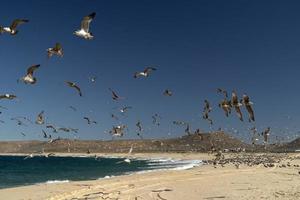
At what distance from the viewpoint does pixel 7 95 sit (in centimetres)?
2080

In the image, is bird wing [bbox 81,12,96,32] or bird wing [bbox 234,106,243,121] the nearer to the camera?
bird wing [bbox 234,106,243,121]

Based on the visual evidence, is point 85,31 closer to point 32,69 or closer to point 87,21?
point 87,21

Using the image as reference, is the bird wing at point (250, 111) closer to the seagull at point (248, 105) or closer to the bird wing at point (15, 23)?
the seagull at point (248, 105)


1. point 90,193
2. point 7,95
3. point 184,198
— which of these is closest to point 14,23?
point 7,95

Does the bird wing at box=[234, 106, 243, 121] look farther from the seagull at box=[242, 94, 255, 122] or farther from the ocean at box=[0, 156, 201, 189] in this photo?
the ocean at box=[0, 156, 201, 189]

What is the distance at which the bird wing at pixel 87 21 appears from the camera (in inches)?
706

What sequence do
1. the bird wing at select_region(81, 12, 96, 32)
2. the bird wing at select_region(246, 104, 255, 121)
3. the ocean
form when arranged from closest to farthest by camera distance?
the bird wing at select_region(246, 104, 255, 121), the bird wing at select_region(81, 12, 96, 32), the ocean

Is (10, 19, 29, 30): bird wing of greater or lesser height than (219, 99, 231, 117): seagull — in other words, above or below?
above

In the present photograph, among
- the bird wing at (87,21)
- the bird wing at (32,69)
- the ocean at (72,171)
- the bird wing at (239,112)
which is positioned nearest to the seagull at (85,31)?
the bird wing at (87,21)

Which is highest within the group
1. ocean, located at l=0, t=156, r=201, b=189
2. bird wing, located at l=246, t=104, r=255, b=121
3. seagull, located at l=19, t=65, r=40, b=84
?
seagull, located at l=19, t=65, r=40, b=84

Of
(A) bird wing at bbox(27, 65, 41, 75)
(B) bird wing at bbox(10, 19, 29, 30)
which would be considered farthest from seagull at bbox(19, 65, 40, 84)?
(B) bird wing at bbox(10, 19, 29, 30)

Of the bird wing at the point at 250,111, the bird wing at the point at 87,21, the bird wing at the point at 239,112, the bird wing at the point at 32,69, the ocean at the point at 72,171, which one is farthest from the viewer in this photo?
the ocean at the point at 72,171

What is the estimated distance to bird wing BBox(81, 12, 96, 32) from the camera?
17.9 meters

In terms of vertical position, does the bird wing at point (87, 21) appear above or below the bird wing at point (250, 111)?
above
